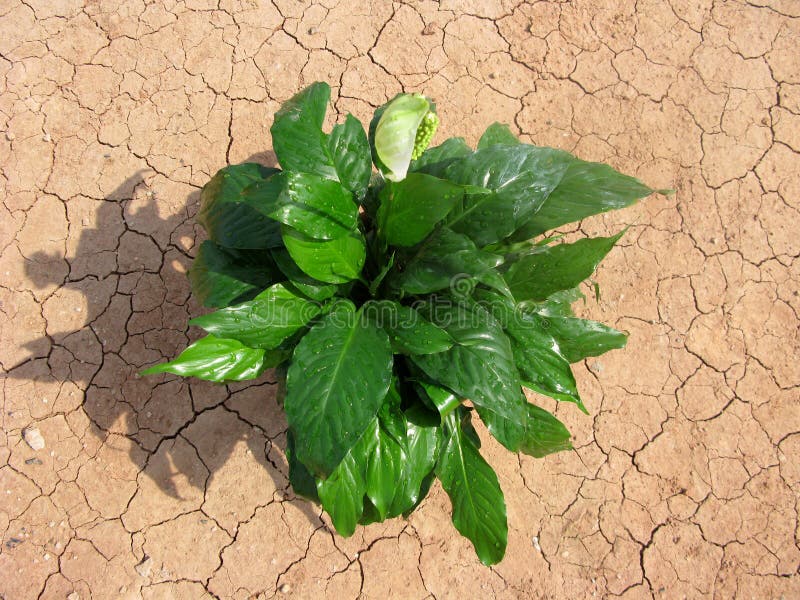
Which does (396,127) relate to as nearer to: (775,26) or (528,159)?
(528,159)

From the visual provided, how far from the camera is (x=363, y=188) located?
1646 mm

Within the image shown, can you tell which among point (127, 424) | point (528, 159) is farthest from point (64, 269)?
point (528, 159)

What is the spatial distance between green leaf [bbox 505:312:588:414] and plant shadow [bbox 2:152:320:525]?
112cm

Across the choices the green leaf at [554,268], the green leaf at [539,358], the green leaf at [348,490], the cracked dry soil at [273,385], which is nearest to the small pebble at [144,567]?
the cracked dry soil at [273,385]

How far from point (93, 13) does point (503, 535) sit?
10.2 feet

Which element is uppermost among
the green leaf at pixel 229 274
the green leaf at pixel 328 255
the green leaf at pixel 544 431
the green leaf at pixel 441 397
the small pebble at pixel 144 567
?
the green leaf at pixel 328 255

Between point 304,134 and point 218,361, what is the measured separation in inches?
27.2

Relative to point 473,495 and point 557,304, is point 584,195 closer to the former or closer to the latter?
point 557,304

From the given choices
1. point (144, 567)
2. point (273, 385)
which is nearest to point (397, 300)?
point (273, 385)

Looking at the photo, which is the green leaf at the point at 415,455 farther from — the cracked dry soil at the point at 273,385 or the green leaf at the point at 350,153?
the green leaf at the point at 350,153

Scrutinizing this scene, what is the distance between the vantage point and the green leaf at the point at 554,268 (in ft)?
5.09

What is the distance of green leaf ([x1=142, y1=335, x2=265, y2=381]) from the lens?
1.39 metres

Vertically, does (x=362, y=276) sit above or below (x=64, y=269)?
above

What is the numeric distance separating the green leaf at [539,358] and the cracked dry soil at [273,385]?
85cm
